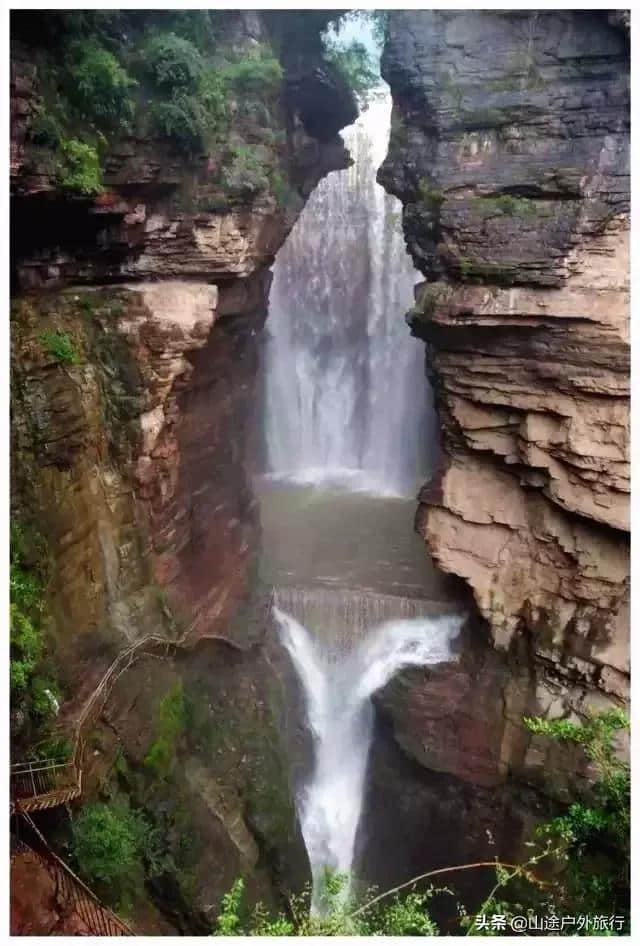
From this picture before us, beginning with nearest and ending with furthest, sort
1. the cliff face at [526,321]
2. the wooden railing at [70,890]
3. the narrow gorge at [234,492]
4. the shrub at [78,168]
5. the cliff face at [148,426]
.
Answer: the wooden railing at [70,890] → the narrow gorge at [234,492] → the shrub at [78,168] → the cliff face at [148,426] → the cliff face at [526,321]

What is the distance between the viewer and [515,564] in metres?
9.62

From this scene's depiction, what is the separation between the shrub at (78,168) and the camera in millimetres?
7250

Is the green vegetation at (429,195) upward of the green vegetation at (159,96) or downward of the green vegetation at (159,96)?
downward

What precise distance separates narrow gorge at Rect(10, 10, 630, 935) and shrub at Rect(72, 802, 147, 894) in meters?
0.04

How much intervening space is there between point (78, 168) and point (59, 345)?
6.25ft

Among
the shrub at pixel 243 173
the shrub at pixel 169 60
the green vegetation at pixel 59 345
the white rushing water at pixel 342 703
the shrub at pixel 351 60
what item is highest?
the shrub at pixel 351 60

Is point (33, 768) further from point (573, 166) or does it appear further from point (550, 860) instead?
point (573, 166)

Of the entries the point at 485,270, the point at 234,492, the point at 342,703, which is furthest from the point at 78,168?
the point at 342,703

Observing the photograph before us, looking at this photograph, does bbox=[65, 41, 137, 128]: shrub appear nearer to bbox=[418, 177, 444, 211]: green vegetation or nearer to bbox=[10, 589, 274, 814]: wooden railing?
bbox=[418, 177, 444, 211]: green vegetation

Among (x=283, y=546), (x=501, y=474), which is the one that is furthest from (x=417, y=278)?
(x=501, y=474)

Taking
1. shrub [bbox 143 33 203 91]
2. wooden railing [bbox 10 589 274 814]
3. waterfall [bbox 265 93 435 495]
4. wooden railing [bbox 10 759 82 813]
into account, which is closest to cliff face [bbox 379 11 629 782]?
shrub [bbox 143 33 203 91]

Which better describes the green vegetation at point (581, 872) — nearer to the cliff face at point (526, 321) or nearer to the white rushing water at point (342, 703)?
the cliff face at point (526, 321)

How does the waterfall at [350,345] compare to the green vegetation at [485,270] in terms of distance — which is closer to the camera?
the green vegetation at [485,270]

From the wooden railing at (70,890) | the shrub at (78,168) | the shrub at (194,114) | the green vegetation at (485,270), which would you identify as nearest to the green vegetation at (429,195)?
the green vegetation at (485,270)
